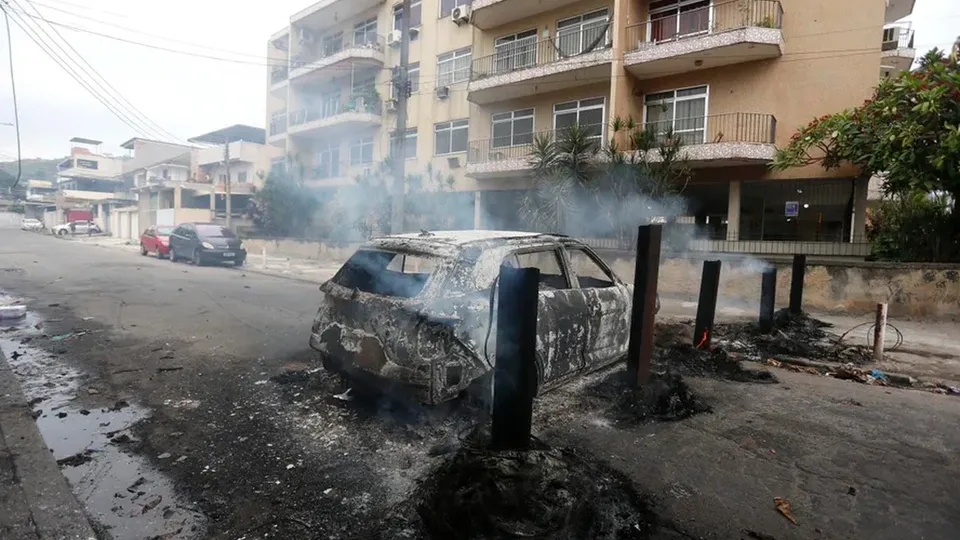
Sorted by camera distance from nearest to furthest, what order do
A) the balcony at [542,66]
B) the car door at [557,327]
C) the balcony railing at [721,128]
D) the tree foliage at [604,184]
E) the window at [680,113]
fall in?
the car door at [557,327]
the tree foliage at [604,184]
the balcony railing at [721,128]
the window at [680,113]
the balcony at [542,66]

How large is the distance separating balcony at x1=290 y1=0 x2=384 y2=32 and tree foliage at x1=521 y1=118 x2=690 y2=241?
47.0 ft

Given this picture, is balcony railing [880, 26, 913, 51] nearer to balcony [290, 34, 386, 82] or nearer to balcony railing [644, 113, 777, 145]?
balcony railing [644, 113, 777, 145]

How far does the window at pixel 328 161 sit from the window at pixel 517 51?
10.3m

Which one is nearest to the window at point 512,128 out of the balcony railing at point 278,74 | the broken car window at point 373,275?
the broken car window at point 373,275

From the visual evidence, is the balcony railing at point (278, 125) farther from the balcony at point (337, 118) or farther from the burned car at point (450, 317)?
the burned car at point (450, 317)

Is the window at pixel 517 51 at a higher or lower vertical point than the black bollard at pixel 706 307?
higher

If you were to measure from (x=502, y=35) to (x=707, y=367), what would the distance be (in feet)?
54.2

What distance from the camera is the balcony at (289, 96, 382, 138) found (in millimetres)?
22156

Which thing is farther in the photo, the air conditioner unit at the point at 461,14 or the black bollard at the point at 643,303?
the air conditioner unit at the point at 461,14

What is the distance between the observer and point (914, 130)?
27.2 feet

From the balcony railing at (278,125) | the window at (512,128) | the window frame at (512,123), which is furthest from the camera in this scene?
the balcony railing at (278,125)

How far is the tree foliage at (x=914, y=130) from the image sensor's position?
802 centimetres

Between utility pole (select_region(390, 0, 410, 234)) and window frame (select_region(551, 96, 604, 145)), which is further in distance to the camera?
window frame (select_region(551, 96, 604, 145))

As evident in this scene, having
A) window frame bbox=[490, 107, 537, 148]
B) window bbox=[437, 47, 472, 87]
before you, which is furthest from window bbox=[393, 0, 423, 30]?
window frame bbox=[490, 107, 537, 148]
